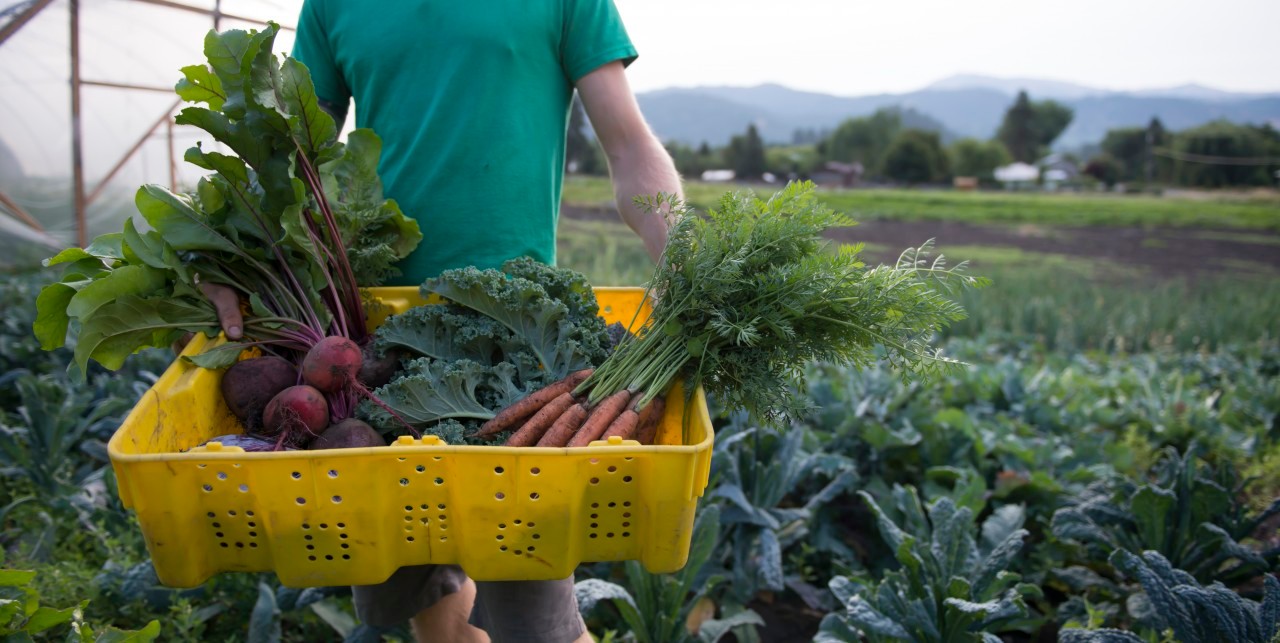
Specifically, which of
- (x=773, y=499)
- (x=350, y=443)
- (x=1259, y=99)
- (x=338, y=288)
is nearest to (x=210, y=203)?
(x=338, y=288)

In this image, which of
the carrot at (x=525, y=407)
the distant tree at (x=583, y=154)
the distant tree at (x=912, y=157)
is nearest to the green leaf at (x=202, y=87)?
the carrot at (x=525, y=407)

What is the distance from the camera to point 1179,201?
29.4 metres

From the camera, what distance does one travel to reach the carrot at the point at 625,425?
155cm

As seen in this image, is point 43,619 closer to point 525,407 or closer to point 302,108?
point 525,407

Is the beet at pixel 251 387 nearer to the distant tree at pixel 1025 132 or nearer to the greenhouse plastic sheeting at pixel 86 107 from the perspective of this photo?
the greenhouse plastic sheeting at pixel 86 107

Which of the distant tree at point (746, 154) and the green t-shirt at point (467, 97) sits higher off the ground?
the distant tree at point (746, 154)

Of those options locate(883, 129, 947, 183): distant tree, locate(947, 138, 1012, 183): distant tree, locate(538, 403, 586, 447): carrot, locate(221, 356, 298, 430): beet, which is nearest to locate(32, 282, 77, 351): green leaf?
locate(221, 356, 298, 430): beet

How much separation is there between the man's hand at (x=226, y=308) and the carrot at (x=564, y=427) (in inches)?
30.2

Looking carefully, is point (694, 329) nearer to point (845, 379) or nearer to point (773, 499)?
point (773, 499)

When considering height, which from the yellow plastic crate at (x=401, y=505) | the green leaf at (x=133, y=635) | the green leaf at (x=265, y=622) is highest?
the yellow plastic crate at (x=401, y=505)

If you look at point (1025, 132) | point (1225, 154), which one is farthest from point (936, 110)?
point (1225, 154)

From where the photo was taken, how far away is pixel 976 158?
141ft

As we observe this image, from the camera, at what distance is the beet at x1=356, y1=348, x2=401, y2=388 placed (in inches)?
73.4

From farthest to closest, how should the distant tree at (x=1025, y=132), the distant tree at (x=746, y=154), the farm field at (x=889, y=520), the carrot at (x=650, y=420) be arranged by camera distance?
the distant tree at (x=1025, y=132), the distant tree at (x=746, y=154), the farm field at (x=889, y=520), the carrot at (x=650, y=420)
